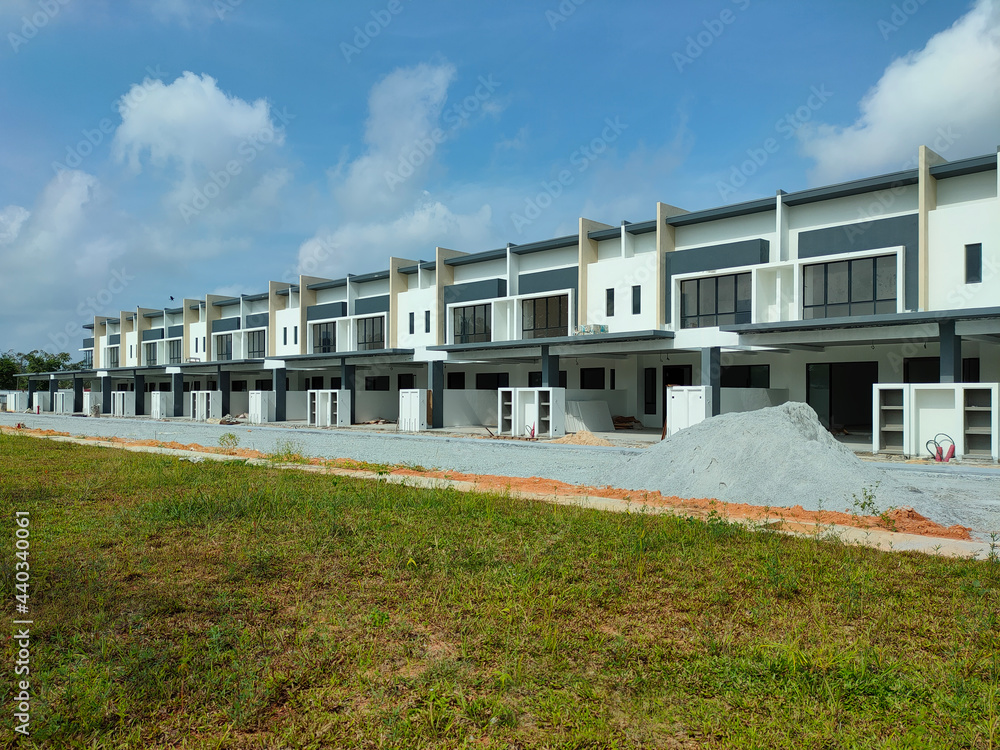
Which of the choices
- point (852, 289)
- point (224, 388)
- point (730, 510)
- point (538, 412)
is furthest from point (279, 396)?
point (730, 510)

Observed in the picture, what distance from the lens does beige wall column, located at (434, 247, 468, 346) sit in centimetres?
4094

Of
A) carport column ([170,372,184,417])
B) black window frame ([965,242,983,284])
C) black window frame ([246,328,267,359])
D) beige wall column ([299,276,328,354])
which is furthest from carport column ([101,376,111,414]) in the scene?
black window frame ([965,242,983,284])

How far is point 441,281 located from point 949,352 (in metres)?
26.5

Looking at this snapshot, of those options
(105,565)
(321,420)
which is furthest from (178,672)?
(321,420)

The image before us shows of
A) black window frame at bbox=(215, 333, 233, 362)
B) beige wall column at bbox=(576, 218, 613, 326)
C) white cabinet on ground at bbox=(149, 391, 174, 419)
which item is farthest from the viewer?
black window frame at bbox=(215, 333, 233, 362)

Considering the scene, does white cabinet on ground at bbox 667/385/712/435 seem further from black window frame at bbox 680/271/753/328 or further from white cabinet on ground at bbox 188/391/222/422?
white cabinet on ground at bbox 188/391/222/422

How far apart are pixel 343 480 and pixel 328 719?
32.4ft

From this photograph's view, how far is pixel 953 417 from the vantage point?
21.1 meters

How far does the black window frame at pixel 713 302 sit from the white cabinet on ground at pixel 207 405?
3436 centimetres

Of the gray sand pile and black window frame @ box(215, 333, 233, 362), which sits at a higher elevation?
black window frame @ box(215, 333, 233, 362)

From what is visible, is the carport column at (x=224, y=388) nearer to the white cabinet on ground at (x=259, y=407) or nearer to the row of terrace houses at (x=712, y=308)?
the row of terrace houses at (x=712, y=308)

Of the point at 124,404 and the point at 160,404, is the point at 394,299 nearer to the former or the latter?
the point at 160,404

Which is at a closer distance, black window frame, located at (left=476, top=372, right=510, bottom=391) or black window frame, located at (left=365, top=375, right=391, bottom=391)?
black window frame, located at (left=476, top=372, right=510, bottom=391)

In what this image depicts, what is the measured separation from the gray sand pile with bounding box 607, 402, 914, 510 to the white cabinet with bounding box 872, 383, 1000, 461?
7.58 m
